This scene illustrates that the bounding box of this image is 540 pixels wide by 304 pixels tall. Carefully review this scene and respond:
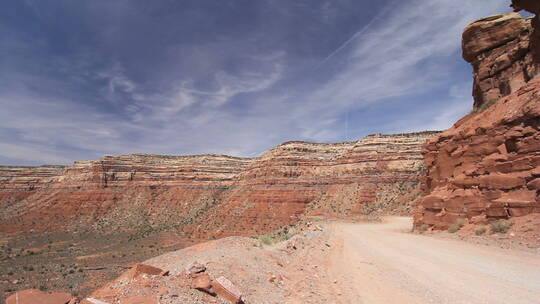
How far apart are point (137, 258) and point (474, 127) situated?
3835cm

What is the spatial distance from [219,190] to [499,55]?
65438mm

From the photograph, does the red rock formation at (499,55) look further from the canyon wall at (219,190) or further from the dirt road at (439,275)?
the canyon wall at (219,190)

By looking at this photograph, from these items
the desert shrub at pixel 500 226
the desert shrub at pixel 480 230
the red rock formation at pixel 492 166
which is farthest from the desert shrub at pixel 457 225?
the desert shrub at pixel 500 226

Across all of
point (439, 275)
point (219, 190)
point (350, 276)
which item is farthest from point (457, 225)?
point (219, 190)

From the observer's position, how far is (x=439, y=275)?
7941 mm

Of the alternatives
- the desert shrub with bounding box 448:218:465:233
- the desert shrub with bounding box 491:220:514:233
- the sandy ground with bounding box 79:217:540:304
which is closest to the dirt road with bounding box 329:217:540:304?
the sandy ground with bounding box 79:217:540:304

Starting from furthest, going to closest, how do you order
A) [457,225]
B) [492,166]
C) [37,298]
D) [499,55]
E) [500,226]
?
[499,55]
[457,225]
[492,166]
[500,226]
[37,298]

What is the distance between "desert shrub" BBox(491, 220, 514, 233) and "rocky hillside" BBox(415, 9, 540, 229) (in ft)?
2.46

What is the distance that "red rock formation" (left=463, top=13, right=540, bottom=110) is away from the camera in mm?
18609

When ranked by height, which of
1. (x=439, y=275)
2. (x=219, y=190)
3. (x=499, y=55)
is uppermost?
(x=499, y=55)

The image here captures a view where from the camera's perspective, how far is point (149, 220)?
6950 centimetres

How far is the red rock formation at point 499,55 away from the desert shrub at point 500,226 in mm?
10119

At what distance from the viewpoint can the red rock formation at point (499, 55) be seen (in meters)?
18.6

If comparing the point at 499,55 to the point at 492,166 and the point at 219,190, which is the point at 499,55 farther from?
the point at 219,190
